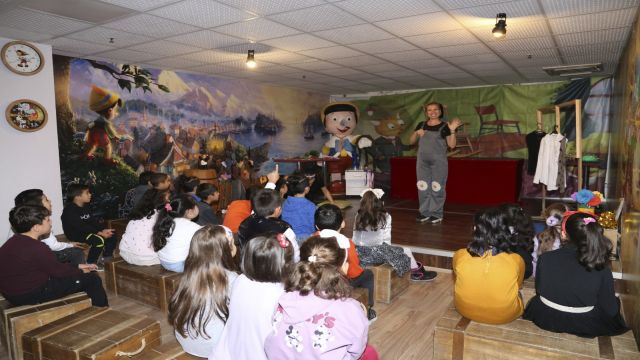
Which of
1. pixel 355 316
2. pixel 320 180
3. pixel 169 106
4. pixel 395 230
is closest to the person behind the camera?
pixel 355 316

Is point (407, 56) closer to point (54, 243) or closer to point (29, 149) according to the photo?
point (54, 243)

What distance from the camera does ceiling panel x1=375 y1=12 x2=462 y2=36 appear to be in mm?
3775

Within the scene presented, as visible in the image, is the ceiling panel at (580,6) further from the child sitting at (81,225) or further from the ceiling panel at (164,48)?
the child sitting at (81,225)

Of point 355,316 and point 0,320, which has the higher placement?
point 355,316

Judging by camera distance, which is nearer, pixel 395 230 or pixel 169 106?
pixel 395 230

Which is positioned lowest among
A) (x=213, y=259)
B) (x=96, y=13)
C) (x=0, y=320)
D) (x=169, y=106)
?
(x=0, y=320)

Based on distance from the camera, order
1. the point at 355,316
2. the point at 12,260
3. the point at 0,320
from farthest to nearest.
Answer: the point at 0,320 < the point at 12,260 < the point at 355,316

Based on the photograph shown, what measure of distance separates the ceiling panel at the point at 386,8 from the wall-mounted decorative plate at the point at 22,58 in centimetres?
357

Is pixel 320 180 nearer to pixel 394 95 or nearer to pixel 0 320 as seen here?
pixel 394 95

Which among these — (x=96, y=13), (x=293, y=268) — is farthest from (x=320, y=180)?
(x=293, y=268)

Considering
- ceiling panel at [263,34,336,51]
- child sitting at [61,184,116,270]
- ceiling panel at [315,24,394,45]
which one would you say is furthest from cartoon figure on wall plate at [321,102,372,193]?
child sitting at [61,184,116,270]

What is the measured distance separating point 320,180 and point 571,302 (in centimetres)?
620

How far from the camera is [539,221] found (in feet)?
15.9

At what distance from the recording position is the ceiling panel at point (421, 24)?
3775mm
